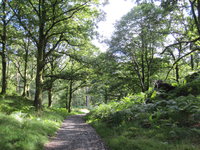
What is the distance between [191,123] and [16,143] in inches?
237

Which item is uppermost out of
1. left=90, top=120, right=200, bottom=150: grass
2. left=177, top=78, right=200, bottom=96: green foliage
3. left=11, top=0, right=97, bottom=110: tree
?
left=11, top=0, right=97, bottom=110: tree

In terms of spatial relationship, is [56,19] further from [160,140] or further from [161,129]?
[160,140]

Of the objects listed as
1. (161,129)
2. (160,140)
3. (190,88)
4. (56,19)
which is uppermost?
(56,19)

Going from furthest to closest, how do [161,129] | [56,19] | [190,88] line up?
[56,19], [190,88], [161,129]

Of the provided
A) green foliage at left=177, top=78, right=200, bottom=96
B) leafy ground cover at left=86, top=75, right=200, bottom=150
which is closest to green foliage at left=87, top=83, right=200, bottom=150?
leafy ground cover at left=86, top=75, right=200, bottom=150

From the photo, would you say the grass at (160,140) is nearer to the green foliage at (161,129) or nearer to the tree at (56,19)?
the green foliage at (161,129)

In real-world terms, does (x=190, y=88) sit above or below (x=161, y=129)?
above

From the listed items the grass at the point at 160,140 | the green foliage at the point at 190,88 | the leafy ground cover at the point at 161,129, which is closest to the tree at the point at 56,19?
the leafy ground cover at the point at 161,129

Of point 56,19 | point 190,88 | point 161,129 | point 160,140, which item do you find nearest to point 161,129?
point 161,129

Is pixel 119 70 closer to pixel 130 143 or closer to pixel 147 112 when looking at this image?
pixel 147 112

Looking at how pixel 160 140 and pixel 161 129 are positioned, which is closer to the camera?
pixel 160 140

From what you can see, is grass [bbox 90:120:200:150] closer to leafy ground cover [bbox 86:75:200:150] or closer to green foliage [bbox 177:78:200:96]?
leafy ground cover [bbox 86:75:200:150]

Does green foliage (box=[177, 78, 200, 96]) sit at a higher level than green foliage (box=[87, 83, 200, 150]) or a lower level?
higher

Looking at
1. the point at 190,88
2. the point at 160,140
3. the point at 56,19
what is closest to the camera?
the point at 160,140
